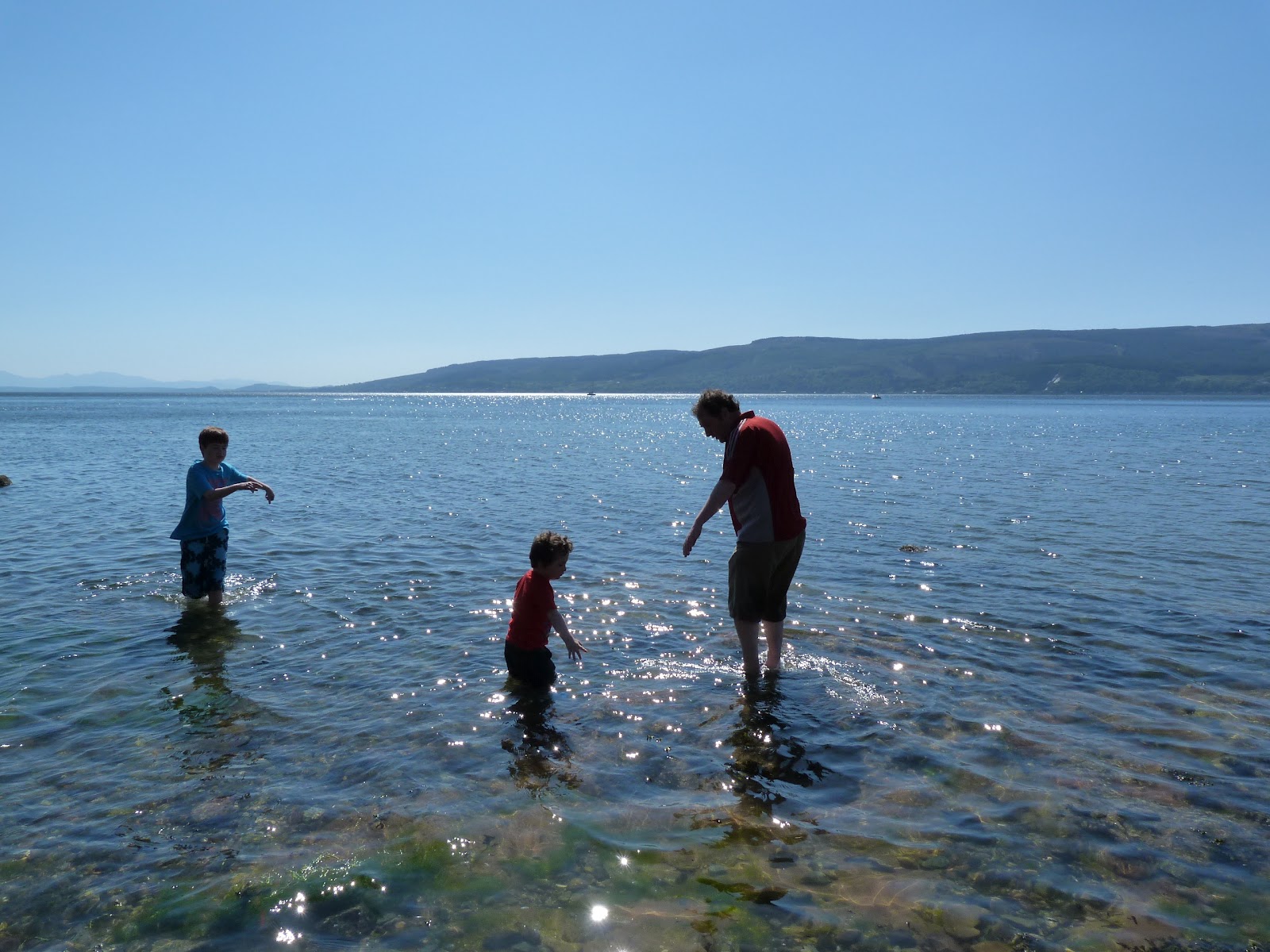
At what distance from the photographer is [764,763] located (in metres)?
7.50

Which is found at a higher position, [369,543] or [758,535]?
[758,535]

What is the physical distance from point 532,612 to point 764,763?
9.74 feet

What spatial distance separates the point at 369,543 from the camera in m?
18.9

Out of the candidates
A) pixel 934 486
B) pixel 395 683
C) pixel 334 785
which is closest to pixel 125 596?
pixel 395 683

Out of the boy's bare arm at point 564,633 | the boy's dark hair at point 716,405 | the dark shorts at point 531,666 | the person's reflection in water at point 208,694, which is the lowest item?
the person's reflection in water at point 208,694

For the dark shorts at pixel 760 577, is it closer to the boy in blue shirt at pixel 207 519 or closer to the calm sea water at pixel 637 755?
the calm sea water at pixel 637 755

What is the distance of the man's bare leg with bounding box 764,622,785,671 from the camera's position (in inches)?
377

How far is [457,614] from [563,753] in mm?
5454

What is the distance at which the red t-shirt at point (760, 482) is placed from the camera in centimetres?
859

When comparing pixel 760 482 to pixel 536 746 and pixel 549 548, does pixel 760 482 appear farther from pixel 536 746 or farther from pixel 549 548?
pixel 536 746

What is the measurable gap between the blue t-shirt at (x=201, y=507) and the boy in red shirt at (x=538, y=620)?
5.54 m

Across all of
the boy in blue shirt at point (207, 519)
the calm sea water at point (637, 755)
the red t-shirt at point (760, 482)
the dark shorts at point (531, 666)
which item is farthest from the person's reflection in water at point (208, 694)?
the red t-shirt at point (760, 482)

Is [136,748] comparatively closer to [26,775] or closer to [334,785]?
[26,775]

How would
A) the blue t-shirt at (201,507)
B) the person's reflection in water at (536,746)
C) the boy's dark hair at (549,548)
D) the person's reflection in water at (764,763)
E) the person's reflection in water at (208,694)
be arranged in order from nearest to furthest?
1. the person's reflection in water at (764,763)
2. the person's reflection in water at (536,746)
3. the person's reflection in water at (208,694)
4. the boy's dark hair at (549,548)
5. the blue t-shirt at (201,507)
